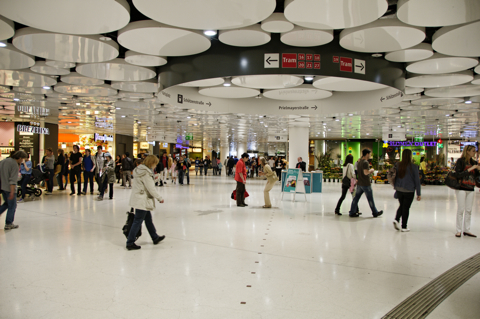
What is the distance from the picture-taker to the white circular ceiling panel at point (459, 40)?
197 inches

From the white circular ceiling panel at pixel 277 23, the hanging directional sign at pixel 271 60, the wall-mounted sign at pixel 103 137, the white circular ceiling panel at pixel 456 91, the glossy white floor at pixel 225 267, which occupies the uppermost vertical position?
the white circular ceiling panel at pixel 456 91

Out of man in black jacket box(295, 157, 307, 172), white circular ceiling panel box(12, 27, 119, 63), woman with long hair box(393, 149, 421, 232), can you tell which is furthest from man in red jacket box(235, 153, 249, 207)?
man in black jacket box(295, 157, 307, 172)

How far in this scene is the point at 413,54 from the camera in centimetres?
630

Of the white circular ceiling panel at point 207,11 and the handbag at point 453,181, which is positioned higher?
the white circular ceiling panel at point 207,11

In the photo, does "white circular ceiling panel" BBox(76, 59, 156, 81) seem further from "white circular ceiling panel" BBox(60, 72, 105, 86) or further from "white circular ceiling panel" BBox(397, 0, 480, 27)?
"white circular ceiling panel" BBox(397, 0, 480, 27)

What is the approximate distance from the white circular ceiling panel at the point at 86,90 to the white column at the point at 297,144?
31.3ft

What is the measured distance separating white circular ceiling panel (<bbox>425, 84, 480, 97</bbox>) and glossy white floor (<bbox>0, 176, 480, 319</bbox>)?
4604 millimetres

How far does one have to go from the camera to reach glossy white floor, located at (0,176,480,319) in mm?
3133

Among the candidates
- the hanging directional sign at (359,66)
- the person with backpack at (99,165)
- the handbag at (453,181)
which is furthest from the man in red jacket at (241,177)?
the person with backpack at (99,165)

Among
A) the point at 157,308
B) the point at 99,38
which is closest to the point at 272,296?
the point at 157,308

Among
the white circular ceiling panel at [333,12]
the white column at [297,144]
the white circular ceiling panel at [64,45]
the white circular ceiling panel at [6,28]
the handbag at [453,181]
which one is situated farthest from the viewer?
the white column at [297,144]

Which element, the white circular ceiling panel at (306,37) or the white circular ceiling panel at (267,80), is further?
the white circular ceiling panel at (267,80)

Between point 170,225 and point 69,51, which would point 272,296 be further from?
point 69,51

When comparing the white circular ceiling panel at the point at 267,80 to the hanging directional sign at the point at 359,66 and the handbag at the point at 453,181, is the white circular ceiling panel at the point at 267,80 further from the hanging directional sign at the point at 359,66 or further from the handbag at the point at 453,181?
the handbag at the point at 453,181
